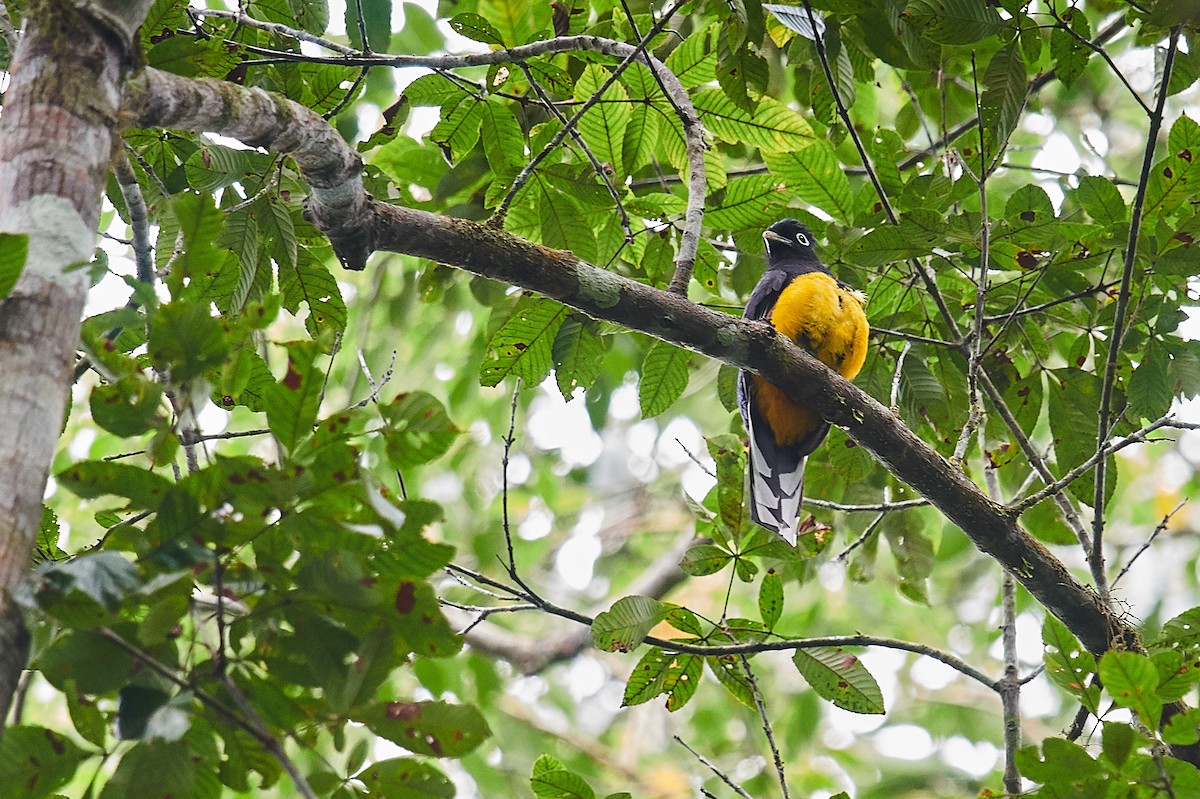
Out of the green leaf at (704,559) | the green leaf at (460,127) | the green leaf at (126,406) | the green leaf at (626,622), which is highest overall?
the green leaf at (460,127)

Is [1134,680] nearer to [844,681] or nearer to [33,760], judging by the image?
[844,681]

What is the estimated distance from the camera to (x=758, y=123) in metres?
3.73

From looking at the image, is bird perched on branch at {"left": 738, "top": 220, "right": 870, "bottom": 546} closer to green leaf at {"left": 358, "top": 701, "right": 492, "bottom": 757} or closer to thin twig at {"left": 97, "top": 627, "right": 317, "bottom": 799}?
green leaf at {"left": 358, "top": 701, "right": 492, "bottom": 757}

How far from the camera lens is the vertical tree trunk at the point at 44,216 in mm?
1349

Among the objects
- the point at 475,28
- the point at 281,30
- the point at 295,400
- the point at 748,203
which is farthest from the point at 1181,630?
the point at 281,30

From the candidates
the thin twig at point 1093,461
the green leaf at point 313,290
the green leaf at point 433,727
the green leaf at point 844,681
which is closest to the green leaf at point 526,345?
the green leaf at point 313,290

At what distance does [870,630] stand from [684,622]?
637 cm

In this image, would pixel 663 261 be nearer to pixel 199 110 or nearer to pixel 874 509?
pixel 874 509

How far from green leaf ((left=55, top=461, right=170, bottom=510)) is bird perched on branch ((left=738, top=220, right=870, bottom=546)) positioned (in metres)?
2.84

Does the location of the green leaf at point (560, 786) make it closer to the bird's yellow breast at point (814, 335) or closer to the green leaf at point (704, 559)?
the green leaf at point (704, 559)

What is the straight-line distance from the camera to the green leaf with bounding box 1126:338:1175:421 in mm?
3357

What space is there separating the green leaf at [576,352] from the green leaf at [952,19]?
1.34 metres

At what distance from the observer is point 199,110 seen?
208 centimetres

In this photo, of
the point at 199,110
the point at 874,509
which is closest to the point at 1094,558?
the point at 874,509
